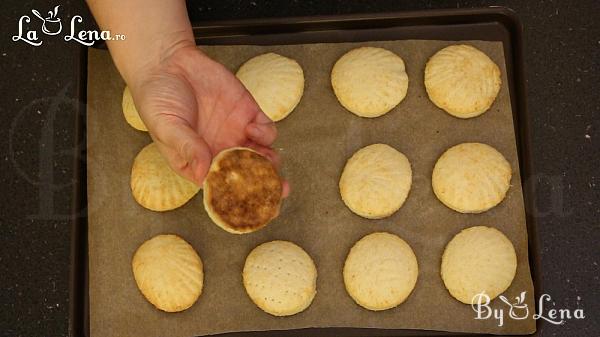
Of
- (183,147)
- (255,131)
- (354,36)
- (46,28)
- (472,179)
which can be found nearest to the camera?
(183,147)

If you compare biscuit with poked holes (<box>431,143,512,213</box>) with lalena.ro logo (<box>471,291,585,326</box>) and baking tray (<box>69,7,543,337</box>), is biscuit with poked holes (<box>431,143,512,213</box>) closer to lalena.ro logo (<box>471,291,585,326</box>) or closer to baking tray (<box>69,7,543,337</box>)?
baking tray (<box>69,7,543,337</box>)

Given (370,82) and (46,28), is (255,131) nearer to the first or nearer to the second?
(370,82)

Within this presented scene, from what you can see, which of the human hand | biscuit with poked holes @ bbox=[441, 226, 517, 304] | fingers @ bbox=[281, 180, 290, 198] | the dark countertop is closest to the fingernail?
the human hand

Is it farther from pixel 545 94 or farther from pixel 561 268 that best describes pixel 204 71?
pixel 561 268

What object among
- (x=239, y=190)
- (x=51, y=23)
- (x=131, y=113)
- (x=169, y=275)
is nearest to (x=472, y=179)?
(x=239, y=190)

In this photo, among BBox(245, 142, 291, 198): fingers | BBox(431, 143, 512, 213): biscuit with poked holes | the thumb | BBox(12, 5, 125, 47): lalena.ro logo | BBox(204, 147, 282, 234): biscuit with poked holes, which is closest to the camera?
the thumb

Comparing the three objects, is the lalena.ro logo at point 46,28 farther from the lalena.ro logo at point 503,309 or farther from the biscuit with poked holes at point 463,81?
the lalena.ro logo at point 503,309
